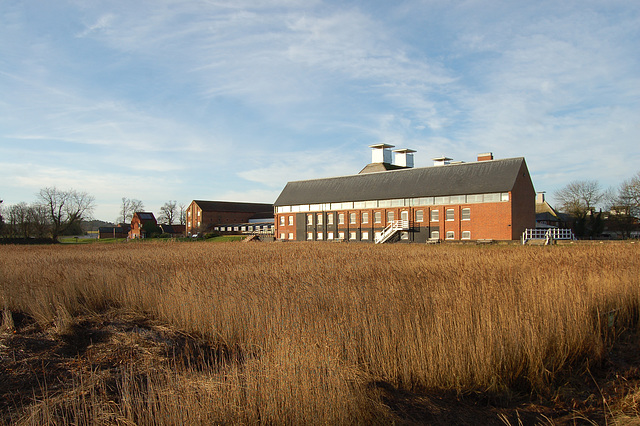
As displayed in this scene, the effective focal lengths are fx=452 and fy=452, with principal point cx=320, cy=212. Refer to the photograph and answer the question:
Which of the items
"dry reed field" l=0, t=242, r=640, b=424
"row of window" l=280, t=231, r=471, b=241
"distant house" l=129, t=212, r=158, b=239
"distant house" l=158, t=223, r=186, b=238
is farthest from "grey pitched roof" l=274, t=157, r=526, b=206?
"distant house" l=129, t=212, r=158, b=239

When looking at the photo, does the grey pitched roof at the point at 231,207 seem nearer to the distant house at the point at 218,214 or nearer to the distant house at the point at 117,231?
the distant house at the point at 218,214

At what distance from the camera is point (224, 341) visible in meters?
6.70

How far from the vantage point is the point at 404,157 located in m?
72.3

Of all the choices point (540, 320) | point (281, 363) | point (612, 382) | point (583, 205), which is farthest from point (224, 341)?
point (583, 205)

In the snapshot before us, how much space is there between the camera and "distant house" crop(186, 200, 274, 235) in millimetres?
93062

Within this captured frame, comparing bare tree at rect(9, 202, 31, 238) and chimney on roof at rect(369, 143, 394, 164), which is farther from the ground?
chimney on roof at rect(369, 143, 394, 164)

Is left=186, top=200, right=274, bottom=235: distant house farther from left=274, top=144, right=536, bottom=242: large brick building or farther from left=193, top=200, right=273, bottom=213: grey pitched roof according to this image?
left=274, top=144, right=536, bottom=242: large brick building

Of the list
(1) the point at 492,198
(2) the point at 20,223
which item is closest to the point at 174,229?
(2) the point at 20,223

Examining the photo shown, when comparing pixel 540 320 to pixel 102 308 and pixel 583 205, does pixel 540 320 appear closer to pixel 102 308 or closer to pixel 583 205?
pixel 102 308

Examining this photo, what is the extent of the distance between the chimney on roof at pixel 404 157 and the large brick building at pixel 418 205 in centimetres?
1672

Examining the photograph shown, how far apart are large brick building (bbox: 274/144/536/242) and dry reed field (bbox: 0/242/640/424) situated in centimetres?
3540

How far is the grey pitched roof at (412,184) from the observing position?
4438 cm

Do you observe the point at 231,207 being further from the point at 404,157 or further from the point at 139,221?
the point at 404,157

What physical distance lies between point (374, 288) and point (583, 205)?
231ft
